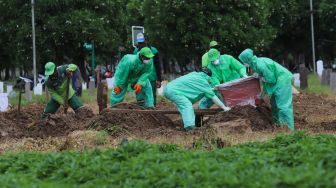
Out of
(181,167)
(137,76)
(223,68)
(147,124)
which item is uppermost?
(223,68)

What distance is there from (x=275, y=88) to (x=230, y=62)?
8.46 feet

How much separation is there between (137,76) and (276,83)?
300 centimetres

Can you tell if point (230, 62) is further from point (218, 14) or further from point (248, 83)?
point (218, 14)

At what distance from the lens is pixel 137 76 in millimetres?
13406

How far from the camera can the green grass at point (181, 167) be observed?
562 centimetres

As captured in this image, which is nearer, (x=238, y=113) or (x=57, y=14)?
(x=238, y=113)

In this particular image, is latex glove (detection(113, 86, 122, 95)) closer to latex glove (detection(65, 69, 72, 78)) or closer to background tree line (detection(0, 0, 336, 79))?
latex glove (detection(65, 69, 72, 78))

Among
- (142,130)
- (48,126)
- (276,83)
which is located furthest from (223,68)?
(48,126)

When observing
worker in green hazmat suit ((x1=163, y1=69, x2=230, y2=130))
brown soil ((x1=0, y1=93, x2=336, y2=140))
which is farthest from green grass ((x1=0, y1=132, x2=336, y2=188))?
worker in green hazmat suit ((x1=163, y1=69, x2=230, y2=130))

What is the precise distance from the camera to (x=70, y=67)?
13.8 meters

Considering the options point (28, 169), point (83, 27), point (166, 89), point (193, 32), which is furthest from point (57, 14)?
point (28, 169)

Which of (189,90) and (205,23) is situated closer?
(189,90)

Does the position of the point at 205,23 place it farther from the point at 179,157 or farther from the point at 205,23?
the point at 179,157

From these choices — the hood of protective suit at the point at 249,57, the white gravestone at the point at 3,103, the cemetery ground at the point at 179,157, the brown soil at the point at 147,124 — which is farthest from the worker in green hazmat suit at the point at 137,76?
the white gravestone at the point at 3,103
